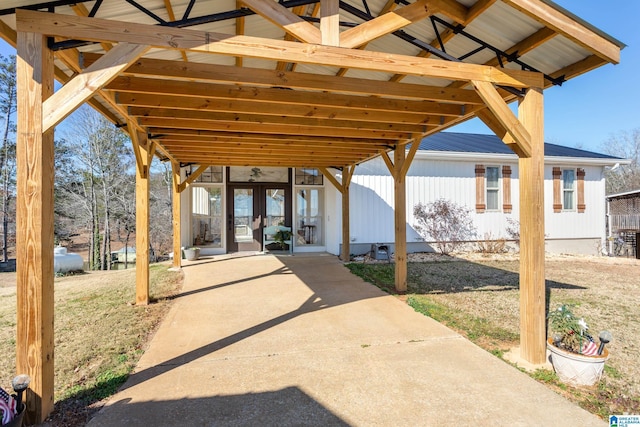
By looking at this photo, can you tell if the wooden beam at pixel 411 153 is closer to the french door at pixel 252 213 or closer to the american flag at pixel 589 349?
the american flag at pixel 589 349

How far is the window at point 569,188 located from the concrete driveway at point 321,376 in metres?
9.65

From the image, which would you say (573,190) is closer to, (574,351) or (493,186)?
(493,186)

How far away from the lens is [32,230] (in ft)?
6.97

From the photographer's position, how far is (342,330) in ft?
12.2

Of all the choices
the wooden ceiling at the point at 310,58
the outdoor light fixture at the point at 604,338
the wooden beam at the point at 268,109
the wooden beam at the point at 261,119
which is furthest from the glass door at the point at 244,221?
the outdoor light fixture at the point at 604,338

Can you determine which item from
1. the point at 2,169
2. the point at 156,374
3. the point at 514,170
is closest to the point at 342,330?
the point at 156,374

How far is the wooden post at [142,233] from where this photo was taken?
184 inches

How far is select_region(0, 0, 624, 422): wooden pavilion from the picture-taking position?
2.14 metres

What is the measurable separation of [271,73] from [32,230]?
6.96ft

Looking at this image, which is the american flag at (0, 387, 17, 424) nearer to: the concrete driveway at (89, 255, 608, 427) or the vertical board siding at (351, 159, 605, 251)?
the concrete driveway at (89, 255, 608, 427)

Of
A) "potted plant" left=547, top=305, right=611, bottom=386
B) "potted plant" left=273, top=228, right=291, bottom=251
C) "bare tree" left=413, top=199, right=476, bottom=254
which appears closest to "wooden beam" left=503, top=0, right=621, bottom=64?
"potted plant" left=547, top=305, right=611, bottom=386

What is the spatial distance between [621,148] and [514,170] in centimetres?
2416

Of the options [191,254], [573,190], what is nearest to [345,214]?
[191,254]

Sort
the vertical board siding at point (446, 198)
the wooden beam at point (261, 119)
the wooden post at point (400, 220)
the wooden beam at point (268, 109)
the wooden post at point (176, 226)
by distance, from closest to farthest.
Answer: the wooden beam at point (268, 109), the wooden beam at point (261, 119), the wooden post at point (400, 220), the wooden post at point (176, 226), the vertical board siding at point (446, 198)
